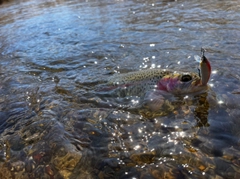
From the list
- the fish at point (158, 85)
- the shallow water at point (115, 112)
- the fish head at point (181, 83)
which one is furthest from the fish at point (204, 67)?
the shallow water at point (115, 112)

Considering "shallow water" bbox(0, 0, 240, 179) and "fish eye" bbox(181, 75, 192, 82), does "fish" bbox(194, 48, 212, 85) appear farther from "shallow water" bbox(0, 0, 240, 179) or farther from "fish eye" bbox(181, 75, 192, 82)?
"shallow water" bbox(0, 0, 240, 179)

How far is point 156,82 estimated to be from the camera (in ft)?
14.3

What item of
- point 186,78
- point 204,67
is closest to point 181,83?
point 186,78

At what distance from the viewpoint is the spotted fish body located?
4.02 meters

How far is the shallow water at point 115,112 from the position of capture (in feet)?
9.11

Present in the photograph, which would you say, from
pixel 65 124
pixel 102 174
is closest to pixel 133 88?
pixel 65 124

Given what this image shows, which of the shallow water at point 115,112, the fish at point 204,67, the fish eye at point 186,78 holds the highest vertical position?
the fish at point 204,67

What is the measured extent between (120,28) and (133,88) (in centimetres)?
526

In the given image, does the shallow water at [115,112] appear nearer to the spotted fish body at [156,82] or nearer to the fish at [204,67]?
the spotted fish body at [156,82]

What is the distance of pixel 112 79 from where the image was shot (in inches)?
197

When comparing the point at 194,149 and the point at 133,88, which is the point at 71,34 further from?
the point at 194,149

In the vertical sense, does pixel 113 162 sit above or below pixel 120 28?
above

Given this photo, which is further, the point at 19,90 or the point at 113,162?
the point at 19,90

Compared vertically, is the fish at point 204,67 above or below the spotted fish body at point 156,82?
above
